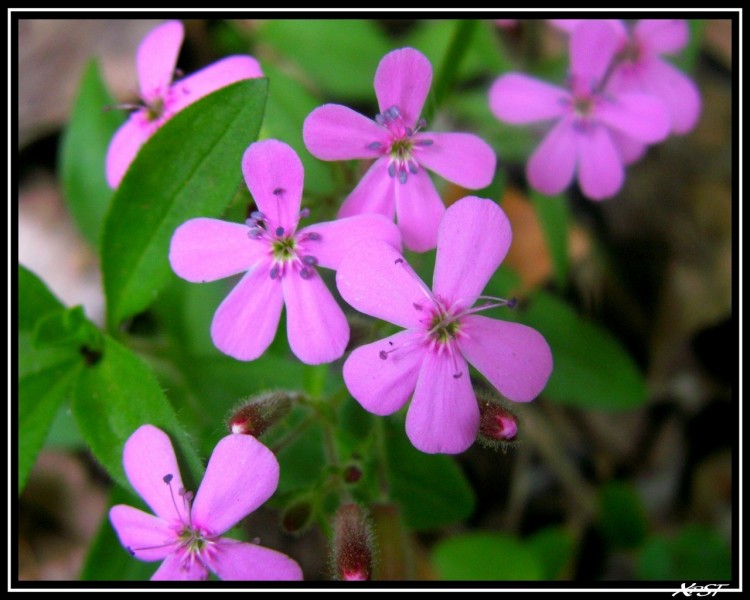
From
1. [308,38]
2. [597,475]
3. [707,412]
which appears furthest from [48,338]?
[707,412]

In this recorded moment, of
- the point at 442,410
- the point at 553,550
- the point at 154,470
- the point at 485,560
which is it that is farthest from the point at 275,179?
the point at 553,550

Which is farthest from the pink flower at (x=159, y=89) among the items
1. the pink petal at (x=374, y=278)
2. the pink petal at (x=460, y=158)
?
the pink petal at (x=374, y=278)

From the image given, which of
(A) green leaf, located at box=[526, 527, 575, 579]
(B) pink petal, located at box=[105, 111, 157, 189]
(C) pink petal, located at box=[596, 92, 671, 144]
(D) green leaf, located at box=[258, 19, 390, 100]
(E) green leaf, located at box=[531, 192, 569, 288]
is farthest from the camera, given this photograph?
(D) green leaf, located at box=[258, 19, 390, 100]

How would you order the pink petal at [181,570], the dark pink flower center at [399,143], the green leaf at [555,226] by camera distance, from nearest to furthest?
1. the pink petal at [181,570]
2. the dark pink flower center at [399,143]
3. the green leaf at [555,226]

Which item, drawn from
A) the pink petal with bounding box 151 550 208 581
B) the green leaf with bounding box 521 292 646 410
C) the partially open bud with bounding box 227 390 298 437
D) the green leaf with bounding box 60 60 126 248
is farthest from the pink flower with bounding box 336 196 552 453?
the green leaf with bounding box 60 60 126 248

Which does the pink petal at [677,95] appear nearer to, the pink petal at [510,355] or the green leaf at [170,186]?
the pink petal at [510,355]

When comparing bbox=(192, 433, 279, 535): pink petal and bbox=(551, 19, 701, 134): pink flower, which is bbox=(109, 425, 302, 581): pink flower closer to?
bbox=(192, 433, 279, 535): pink petal
